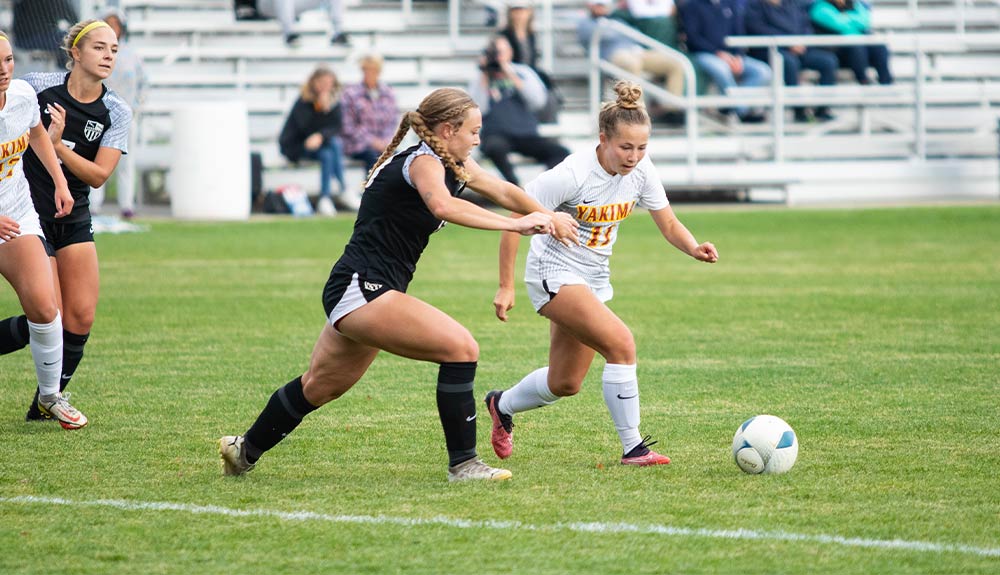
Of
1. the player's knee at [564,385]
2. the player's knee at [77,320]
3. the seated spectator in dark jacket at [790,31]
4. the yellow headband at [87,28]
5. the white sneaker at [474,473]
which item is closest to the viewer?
the white sneaker at [474,473]

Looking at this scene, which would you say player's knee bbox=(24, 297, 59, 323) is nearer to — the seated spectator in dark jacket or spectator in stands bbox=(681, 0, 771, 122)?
spectator in stands bbox=(681, 0, 771, 122)

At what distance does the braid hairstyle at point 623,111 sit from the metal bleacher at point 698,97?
14702 millimetres

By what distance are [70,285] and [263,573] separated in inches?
129

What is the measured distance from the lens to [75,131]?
724 cm

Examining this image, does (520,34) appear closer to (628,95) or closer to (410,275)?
(628,95)

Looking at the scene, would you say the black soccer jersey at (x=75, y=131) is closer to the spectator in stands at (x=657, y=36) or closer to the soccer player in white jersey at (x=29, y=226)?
the soccer player in white jersey at (x=29, y=226)

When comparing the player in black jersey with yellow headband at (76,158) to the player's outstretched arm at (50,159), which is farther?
the player in black jersey with yellow headband at (76,158)

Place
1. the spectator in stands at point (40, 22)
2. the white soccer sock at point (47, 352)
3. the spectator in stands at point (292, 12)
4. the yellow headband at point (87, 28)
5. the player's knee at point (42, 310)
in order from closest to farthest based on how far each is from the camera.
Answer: the player's knee at point (42, 310) → the white soccer sock at point (47, 352) → the yellow headband at point (87, 28) → the spectator in stands at point (40, 22) → the spectator in stands at point (292, 12)

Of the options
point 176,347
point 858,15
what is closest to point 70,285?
point 176,347

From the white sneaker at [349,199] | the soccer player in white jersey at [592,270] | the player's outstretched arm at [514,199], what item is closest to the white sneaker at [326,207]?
the white sneaker at [349,199]

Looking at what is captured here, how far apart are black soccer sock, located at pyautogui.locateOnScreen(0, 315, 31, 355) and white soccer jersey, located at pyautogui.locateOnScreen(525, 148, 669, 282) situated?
2.74 metres

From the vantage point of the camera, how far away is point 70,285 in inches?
288

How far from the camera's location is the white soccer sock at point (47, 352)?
23.0ft

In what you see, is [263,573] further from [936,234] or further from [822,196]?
[822,196]
